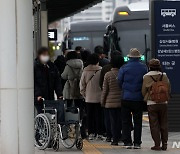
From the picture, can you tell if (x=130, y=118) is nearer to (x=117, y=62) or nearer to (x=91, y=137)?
(x=117, y=62)

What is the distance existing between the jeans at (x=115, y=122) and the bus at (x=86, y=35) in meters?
20.2

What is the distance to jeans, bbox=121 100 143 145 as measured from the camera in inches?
474

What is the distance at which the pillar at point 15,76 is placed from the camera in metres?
9.52

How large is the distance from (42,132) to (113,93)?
5.56ft

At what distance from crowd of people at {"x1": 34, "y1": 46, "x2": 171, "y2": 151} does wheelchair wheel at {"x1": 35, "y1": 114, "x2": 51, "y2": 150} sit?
2.05ft

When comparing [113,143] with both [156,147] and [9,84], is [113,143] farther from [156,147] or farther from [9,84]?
[9,84]

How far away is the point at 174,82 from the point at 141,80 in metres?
2.82

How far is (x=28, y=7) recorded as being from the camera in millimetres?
9664

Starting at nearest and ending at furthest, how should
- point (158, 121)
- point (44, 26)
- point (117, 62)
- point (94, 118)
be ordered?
point (158, 121) → point (117, 62) → point (94, 118) → point (44, 26)

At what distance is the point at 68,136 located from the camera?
12211 mm

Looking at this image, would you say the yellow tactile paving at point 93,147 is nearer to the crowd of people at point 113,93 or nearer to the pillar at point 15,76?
the crowd of people at point 113,93

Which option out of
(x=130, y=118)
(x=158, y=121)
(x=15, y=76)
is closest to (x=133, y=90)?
(x=130, y=118)

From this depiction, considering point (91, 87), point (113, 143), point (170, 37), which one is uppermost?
point (170, 37)

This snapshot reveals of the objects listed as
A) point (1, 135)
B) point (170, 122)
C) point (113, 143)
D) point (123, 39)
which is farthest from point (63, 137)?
point (123, 39)
